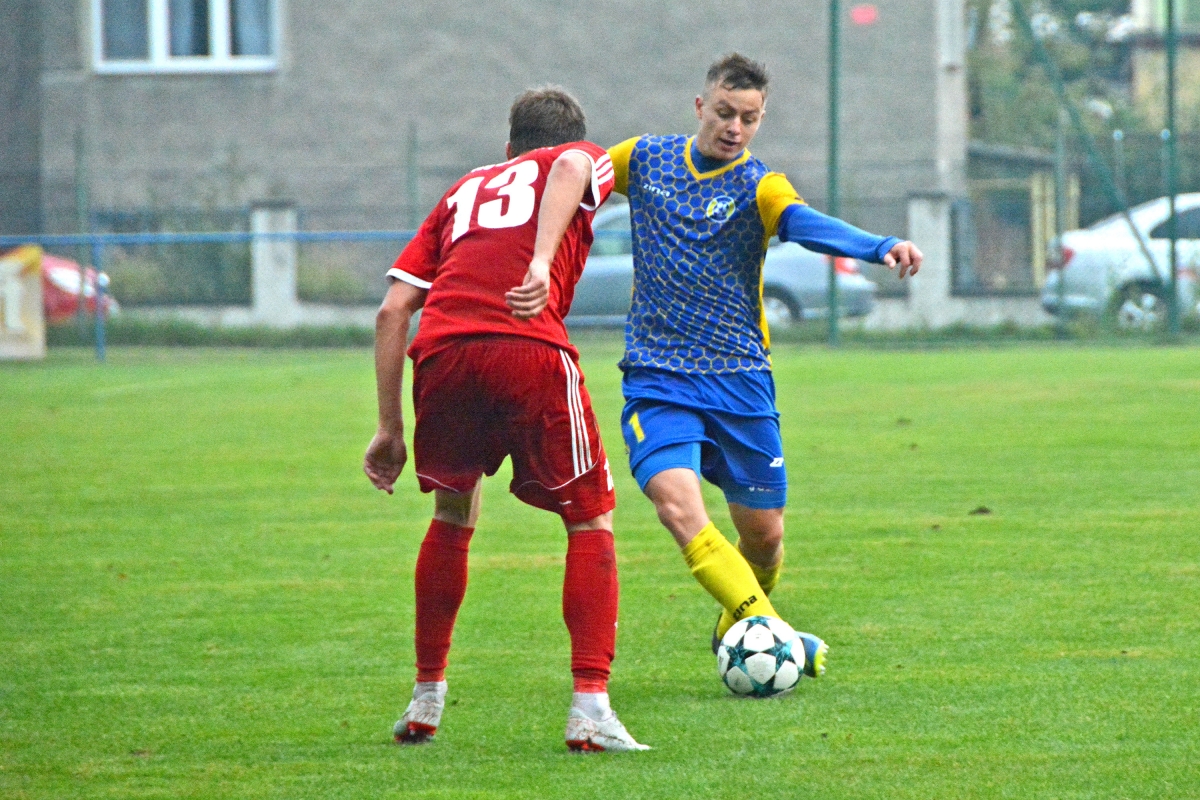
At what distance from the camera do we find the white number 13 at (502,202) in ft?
14.7

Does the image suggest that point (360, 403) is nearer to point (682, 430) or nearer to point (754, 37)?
point (682, 430)

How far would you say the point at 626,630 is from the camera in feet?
19.3

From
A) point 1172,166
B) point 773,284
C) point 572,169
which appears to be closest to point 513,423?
point 572,169

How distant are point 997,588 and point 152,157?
24112 millimetres

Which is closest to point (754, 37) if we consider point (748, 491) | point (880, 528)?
point (880, 528)

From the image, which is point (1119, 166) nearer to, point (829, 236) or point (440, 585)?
point (829, 236)

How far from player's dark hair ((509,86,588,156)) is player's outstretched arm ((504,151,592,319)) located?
0.20m

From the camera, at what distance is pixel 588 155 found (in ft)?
14.7

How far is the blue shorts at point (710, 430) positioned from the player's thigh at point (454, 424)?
0.80 m

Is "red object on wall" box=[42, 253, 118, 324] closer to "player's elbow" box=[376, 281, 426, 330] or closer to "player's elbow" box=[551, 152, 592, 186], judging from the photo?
"player's elbow" box=[376, 281, 426, 330]

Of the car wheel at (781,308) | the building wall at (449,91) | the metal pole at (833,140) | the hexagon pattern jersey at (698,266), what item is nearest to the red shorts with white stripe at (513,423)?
the hexagon pattern jersey at (698,266)

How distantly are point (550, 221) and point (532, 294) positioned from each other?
22cm

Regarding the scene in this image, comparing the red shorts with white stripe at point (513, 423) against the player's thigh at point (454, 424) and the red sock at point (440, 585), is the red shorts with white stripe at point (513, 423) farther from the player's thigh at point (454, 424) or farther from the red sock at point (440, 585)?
the red sock at point (440, 585)

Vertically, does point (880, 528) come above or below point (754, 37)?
below
